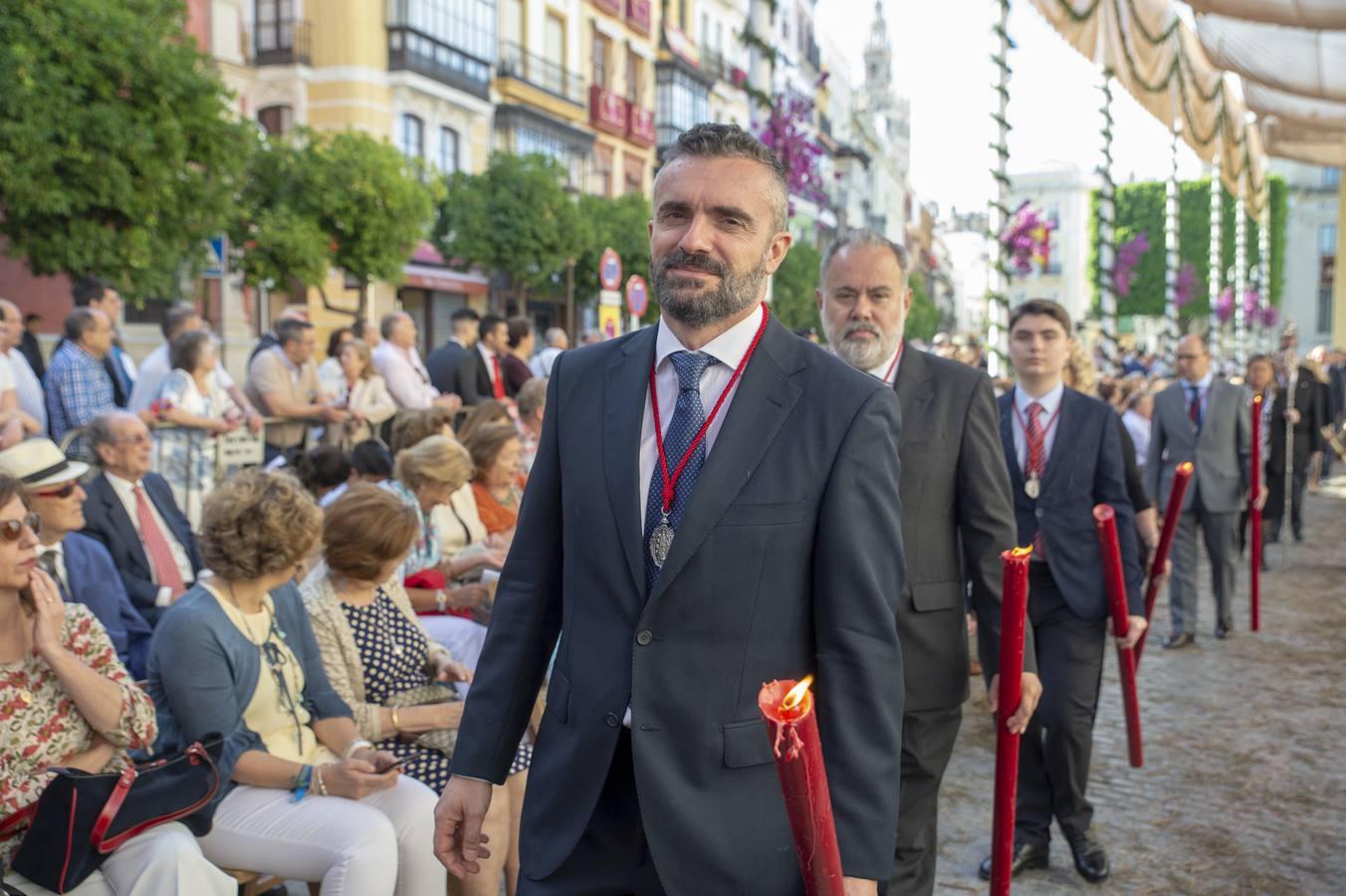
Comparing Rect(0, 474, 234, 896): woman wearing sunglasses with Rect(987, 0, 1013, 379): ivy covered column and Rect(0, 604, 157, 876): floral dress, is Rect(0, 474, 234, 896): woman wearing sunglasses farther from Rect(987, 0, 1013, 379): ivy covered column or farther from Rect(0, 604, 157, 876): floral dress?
Rect(987, 0, 1013, 379): ivy covered column

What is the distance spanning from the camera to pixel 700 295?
2.38 m

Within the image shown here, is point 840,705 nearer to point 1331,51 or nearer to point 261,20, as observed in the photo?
point 1331,51

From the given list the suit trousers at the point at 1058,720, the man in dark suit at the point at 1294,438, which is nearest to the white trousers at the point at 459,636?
the suit trousers at the point at 1058,720

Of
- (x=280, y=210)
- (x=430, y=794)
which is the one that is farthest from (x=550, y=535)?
(x=280, y=210)

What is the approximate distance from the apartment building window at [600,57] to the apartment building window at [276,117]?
12.1 m

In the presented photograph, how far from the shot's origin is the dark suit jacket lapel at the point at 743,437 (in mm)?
2248

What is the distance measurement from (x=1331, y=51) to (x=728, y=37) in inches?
1527

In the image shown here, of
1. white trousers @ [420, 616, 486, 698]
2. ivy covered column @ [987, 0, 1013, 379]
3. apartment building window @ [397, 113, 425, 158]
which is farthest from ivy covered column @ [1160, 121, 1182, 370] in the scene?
apartment building window @ [397, 113, 425, 158]

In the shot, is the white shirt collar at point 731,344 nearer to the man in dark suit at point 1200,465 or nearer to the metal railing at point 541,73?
the man in dark suit at point 1200,465

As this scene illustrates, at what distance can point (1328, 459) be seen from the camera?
23125 millimetres

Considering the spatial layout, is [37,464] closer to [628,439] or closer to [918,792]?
[628,439]

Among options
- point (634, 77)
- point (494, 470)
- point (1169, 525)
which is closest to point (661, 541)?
point (1169, 525)

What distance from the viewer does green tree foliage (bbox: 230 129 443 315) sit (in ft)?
72.6

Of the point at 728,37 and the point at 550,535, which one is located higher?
the point at 728,37
